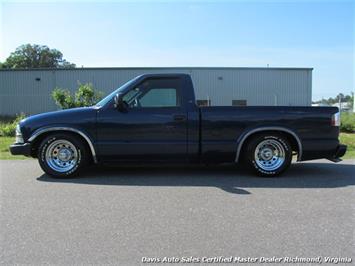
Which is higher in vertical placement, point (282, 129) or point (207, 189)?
point (282, 129)

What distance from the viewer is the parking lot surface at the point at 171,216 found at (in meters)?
3.71

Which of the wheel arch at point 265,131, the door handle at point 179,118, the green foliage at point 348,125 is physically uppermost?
the door handle at point 179,118

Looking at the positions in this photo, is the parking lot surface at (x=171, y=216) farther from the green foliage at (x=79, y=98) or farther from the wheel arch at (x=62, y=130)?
the green foliage at (x=79, y=98)

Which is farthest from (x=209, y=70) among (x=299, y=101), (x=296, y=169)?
(x=296, y=169)

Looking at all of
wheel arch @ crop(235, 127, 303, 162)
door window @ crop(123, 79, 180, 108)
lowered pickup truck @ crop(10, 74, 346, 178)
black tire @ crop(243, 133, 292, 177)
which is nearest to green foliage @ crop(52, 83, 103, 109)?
lowered pickup truck @ crop(10, 74, 346, 178)

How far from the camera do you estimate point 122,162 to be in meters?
7.20

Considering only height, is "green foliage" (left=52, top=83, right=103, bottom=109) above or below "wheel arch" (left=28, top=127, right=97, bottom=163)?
above

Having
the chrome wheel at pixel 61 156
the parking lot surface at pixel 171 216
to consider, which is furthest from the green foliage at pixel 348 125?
the chrome wheel at pixel 61 156

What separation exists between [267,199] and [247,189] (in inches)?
25.5

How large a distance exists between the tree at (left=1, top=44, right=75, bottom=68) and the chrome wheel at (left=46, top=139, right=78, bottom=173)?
257ft

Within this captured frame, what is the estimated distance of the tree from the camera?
261ft

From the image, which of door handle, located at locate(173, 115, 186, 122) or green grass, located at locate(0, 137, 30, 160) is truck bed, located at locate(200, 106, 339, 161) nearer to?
door handle, located at locate(173, 115, 186, 122)

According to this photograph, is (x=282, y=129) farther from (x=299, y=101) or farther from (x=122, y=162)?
(x=299, y=101)

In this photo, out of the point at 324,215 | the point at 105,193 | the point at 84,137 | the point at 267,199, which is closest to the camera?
the point at 324,215
